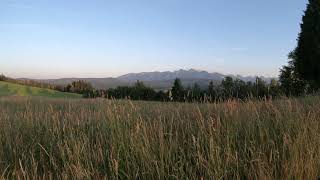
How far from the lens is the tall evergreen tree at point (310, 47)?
31375 mm

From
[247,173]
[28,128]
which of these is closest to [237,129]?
[247,173]

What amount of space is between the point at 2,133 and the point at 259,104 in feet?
16.0

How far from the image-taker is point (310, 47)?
31.8 metres

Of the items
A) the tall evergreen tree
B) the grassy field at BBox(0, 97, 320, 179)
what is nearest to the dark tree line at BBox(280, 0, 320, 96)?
the tall evergreen tree

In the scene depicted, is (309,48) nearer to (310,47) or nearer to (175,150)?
(310,47)

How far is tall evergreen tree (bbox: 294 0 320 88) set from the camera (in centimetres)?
3138

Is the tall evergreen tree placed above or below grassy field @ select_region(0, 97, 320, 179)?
above

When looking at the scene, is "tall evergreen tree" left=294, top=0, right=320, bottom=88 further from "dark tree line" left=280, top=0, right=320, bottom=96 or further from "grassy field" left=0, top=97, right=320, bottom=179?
"grassy field" left=0, top=97, right=320, bottom=179

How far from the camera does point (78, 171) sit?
15.9ft

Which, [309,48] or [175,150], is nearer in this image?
[175,150]

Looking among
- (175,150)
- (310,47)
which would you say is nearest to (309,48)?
(310,47)

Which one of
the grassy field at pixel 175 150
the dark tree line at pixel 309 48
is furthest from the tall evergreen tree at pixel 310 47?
the grassy field at pixel 175 150

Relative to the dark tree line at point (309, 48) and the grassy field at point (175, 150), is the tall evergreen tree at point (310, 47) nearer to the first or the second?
the dark tree line at point (309, 48)

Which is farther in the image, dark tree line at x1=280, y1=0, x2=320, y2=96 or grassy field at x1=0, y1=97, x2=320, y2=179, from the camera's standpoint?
dark tree line at x1=280, y1=0, x2=320, y2=96
